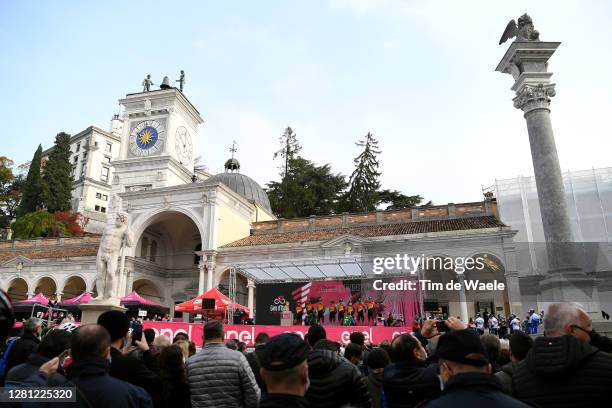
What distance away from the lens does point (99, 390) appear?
8.54ft

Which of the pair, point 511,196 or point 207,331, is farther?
point 511,196

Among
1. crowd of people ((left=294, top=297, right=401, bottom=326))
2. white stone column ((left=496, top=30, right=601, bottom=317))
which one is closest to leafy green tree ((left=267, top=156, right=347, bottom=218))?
crowd of people ((left=294, top=297, right=401, bottom=326))

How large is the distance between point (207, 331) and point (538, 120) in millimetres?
13317

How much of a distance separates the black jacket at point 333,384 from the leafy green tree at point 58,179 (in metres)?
58.4

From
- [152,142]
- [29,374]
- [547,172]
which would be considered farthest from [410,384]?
[152,142]

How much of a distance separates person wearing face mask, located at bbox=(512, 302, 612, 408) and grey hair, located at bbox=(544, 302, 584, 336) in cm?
30

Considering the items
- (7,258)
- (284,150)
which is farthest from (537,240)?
(7,258)

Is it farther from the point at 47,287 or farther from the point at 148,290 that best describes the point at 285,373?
the point at 47,287

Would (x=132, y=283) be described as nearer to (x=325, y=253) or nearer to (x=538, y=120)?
(x=325, y=253)

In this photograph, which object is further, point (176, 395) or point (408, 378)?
point (176, 395)

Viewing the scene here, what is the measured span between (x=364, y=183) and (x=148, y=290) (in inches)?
971

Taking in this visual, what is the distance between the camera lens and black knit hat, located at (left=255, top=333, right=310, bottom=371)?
2354 millimetres

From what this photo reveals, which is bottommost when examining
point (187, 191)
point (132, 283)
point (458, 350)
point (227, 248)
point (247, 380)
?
point (247, 380)

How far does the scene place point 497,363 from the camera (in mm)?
4664
